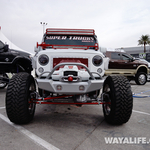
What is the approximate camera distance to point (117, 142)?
2383 millimetres

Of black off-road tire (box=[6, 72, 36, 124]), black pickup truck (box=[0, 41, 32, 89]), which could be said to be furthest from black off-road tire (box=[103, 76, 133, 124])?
black pickup truck (box=[0, 41, 32, 89])

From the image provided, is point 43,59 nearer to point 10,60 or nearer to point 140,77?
point 10,60

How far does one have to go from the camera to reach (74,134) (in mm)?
2613

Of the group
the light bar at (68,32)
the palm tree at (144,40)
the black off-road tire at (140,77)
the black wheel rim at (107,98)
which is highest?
the palm tree at (144,40)

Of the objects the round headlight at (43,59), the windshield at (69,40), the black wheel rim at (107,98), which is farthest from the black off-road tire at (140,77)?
the round headlight at (43,59)

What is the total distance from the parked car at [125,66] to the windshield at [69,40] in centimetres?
583

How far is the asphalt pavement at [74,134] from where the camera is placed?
224 centimetres

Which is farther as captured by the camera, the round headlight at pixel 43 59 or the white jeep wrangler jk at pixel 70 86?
the round headlight at pixel 43 59

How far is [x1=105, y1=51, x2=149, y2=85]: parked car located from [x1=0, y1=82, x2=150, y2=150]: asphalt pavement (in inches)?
256

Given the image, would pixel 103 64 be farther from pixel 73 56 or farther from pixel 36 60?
pixel 36 60

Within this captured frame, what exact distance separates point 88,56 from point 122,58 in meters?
7.35

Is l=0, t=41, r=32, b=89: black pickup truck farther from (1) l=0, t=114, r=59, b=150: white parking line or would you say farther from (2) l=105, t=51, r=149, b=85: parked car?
(2) l=105, t=51, r=149, b=85: parked car

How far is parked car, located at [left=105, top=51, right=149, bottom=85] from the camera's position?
9844 mm

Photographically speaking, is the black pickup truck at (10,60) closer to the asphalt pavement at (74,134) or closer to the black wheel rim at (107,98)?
the asphalt pavement at (74,134)
